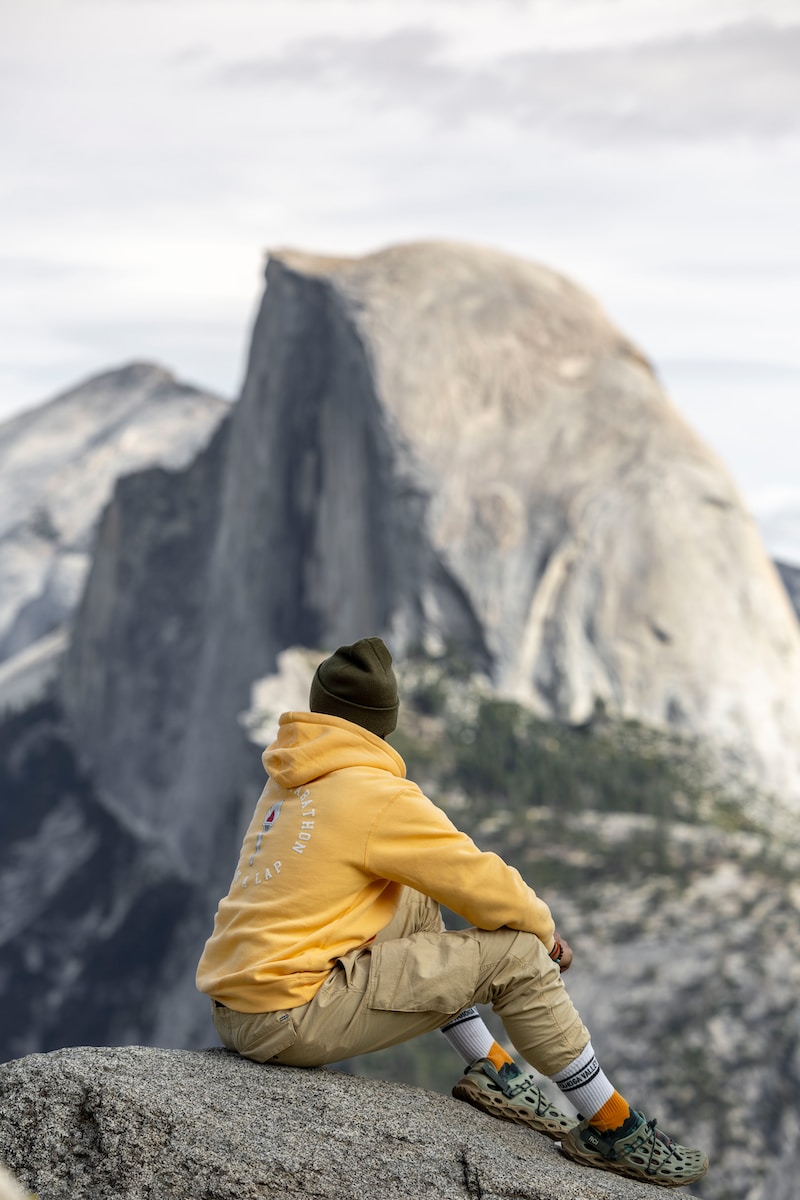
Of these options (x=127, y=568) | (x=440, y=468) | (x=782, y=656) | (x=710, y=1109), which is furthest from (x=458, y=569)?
(x=127, y=568)

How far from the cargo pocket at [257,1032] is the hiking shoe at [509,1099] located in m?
0.88

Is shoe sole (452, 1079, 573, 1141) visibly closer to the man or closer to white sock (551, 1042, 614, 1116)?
the man

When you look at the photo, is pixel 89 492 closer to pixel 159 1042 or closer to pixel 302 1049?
pixel 159 1042

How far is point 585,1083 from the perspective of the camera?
6.12 meters

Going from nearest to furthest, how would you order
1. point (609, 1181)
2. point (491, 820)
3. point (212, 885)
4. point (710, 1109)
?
point (609, 1181)
point (710, 1109)
point (491, 820)
point (212, 885)

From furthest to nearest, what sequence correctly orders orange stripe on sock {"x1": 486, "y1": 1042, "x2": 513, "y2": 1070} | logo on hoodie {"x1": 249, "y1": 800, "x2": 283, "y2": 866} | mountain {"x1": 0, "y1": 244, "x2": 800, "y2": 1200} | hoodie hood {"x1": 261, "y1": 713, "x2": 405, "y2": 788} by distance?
mountain {"x1": 0, "y1": 244, "x2": 800, "y2": 1200}, orange stripe on sock {"x1": 486, "y1": 1042, "x2": 513, "y2": 1070}, logo on hoodie {"x1": 249, "y1": 800, "x2": 283, "y2": 866}, hoodie hood {"x1": 261, "y1": 713, "x2": 405, "y2": 788}

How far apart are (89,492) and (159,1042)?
5796cm

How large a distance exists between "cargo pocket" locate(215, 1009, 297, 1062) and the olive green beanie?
126 centimetres

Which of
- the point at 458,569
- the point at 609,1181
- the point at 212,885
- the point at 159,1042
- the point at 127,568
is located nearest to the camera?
the point at 609,1181

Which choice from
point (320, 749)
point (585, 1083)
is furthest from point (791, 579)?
point (320, 749)

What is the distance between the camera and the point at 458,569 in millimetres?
38125

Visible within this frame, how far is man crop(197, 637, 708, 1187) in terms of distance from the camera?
19.4ft

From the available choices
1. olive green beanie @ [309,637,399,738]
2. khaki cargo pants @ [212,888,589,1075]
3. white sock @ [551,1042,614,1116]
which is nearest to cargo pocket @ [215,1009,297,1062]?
khaki cargo pants @ [212,888,589,1075]

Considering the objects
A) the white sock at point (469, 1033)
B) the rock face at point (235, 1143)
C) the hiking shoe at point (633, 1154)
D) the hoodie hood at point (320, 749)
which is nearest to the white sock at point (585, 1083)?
the hiking shoe at point (633, 1154)
